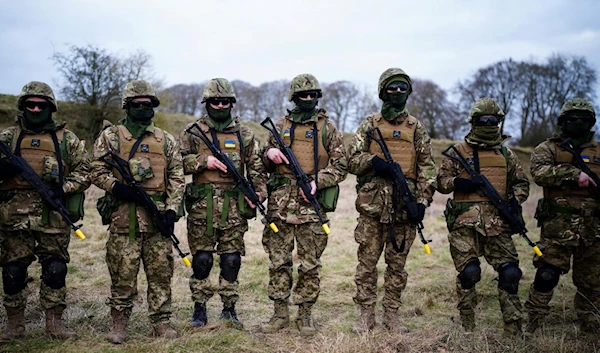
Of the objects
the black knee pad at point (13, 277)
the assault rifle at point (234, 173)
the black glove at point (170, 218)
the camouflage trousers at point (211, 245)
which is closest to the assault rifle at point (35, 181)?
the black knee pad at point (13, 277)

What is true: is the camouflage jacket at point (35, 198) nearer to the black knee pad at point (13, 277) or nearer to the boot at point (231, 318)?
the black knee pad at point (13, 277)

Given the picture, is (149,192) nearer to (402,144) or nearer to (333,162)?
(333,162)

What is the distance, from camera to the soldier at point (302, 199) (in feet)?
18.9

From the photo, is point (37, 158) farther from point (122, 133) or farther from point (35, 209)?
point (122, 133)

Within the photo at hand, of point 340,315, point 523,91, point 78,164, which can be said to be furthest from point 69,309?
point 523,91

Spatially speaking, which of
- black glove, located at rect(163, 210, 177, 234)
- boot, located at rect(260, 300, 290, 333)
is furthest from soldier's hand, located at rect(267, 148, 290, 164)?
boot, located at rect(260, 300, 290, 333)

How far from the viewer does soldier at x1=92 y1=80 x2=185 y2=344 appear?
5.23m

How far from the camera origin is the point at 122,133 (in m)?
5.37

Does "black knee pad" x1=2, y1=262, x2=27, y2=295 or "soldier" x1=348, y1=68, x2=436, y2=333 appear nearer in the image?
"black knee pad" x1=2, y1=262, x2=27, y2=295

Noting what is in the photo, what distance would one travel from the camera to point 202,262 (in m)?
5.70

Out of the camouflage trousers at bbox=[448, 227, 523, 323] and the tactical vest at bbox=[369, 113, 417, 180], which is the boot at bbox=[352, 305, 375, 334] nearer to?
the camouflage trousers at bbox=[448, 227, 523, 323]

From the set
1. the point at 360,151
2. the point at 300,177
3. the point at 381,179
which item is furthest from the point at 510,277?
the point at 300,177

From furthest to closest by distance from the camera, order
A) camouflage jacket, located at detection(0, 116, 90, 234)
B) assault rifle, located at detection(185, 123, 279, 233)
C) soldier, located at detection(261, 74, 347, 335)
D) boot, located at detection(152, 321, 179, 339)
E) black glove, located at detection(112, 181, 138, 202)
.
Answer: soldier, located at detection(261, 74, 347, 335) → assault rifle, located at detection(185, 123, 279, 233) → boot, located at detection(152, 321, 179, 339) → camouflage jacket, located at detection(0, 116, 90, 234) → black glove, located at detection(112, 181, 138, 202)

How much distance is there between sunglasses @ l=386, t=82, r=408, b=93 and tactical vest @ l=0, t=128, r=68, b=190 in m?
3.97
